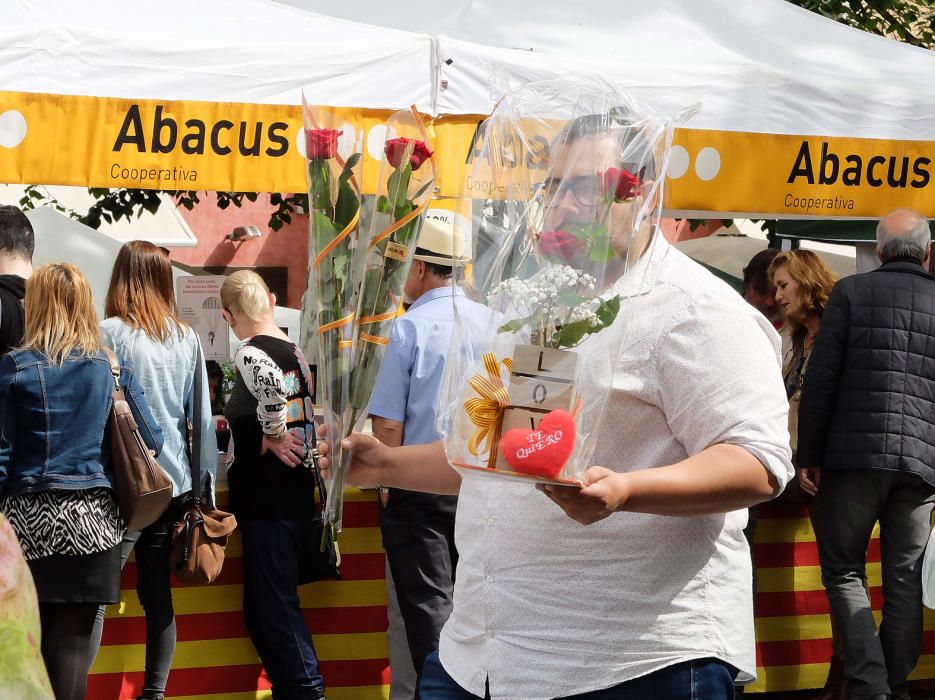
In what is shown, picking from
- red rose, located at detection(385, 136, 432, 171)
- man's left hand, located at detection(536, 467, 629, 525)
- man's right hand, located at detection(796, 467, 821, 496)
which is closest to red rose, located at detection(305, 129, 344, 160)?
red rose, located at detection(385, 136, 432, 171)

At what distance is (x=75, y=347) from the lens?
13.2ft

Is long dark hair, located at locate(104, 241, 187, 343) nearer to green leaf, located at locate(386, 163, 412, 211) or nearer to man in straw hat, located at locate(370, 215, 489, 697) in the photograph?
man in straw hat, located at locate(370, 215, 489, 697)

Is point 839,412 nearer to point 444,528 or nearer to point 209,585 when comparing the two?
point 444,528

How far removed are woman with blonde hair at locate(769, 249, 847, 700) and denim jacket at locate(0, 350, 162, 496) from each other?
299 cm

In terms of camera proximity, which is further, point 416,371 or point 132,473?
point 416,371

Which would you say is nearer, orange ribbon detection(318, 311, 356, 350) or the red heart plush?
the red heart plush

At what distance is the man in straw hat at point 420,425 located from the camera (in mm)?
4164

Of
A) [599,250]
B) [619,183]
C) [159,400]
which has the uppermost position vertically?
[619,183]

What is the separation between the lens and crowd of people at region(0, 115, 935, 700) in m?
2.00

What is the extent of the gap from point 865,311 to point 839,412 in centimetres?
42

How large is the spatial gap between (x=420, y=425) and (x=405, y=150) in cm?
183

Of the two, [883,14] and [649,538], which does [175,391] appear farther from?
[883,14]

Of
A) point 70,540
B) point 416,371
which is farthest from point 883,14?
point 70,540

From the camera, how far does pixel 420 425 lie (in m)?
4.20
